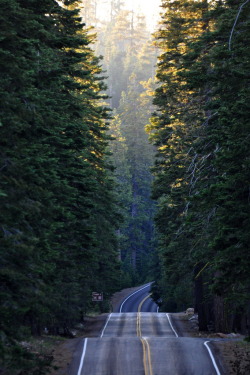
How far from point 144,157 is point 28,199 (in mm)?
76819

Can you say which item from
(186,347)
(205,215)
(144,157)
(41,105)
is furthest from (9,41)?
(144,157)

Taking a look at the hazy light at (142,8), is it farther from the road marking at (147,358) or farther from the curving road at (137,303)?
the road marking at (147,358)

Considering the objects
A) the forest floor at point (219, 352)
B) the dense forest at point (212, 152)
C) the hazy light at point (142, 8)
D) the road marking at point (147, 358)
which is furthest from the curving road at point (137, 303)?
the hazy light at point (142, 8)

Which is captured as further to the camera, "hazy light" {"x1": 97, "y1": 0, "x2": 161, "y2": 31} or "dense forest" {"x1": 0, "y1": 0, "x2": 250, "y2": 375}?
"hazy light" {"x1": 97, "y1": 0, "x2": 161, "y2": 31}

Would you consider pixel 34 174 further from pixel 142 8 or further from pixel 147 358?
pixel 142 8

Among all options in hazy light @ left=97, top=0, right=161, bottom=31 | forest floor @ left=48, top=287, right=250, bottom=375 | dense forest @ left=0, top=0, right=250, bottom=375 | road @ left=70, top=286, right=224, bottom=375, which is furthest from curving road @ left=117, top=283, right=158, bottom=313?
hazy light @ left=97, top=0, right=161, bottom=31

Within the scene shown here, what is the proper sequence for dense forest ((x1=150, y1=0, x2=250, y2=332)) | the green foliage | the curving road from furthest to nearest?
the curving road, dense forest ((x1=150, y1=0, x2=250, y2=332)), the green foliage

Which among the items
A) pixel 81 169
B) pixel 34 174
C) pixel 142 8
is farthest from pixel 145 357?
pixel 142 8

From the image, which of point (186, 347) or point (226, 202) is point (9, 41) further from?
point (186, 347)

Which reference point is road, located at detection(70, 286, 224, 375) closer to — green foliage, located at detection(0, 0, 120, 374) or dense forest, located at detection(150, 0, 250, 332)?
dense forest, located at detection(150, 0, 250, 332)

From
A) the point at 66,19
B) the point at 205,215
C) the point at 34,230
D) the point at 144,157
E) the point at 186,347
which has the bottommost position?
the point at 186,347

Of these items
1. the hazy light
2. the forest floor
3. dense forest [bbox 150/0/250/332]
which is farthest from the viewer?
the hazy light

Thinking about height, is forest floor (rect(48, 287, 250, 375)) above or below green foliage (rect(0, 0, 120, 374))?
below

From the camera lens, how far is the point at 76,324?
39.6 m
